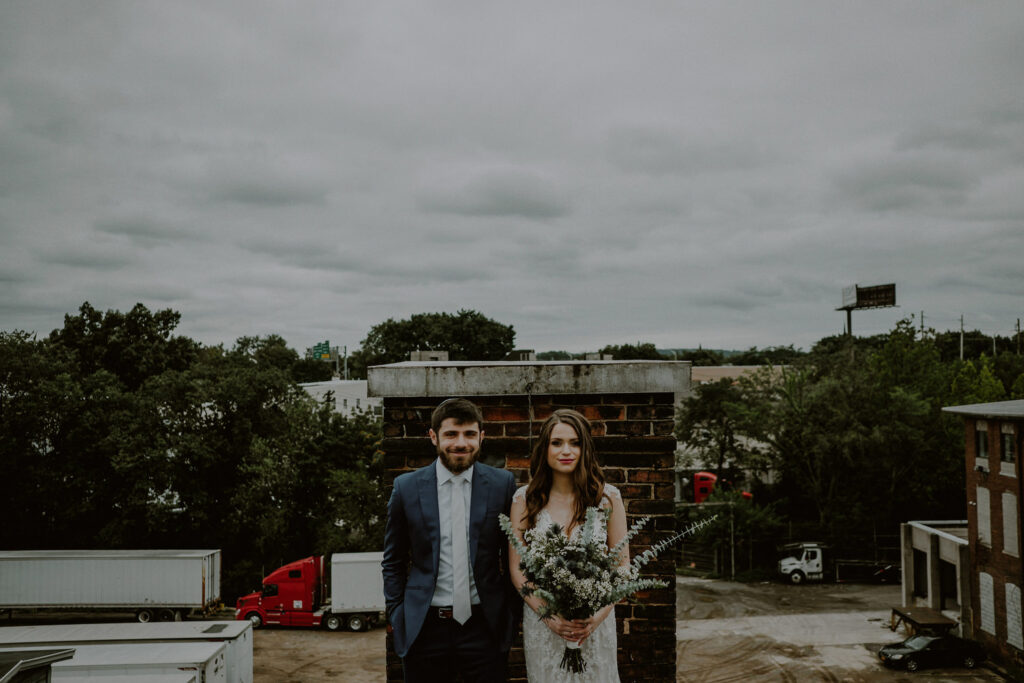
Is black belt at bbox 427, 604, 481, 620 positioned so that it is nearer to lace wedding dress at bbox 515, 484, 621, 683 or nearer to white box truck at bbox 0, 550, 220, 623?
lace wedding dress at bbox 515, 484, 621, 683

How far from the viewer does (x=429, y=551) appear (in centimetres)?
329

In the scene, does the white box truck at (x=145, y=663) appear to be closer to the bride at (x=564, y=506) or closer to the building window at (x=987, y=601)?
the bride at (x=564, y=506)

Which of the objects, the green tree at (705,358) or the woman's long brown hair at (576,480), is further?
the green tree at (705,358)

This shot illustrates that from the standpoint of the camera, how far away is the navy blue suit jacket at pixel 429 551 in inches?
129

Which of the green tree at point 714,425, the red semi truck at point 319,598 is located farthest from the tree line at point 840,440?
the red semi truck at point 319,598

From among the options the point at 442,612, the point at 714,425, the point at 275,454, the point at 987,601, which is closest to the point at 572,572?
the point at 442,612

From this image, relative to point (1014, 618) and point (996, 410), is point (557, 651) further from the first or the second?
point (1014, 618)

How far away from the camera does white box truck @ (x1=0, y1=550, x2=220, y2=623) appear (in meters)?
21.1

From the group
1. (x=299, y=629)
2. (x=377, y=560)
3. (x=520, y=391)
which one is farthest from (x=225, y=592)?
(x=520, y=391)

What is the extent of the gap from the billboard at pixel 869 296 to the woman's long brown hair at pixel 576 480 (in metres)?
60.8

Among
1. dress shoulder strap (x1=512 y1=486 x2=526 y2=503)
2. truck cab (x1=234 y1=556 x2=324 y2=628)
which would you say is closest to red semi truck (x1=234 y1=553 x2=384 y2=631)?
truck cab (x1=234 y1=556 x2=324 y2=628)

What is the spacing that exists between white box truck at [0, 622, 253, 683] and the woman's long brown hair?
12.9 m

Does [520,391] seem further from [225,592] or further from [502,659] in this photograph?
[225,592]

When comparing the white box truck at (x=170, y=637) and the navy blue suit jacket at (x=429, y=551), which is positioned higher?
the navy blue suit jacket at (x=429, y=551)
